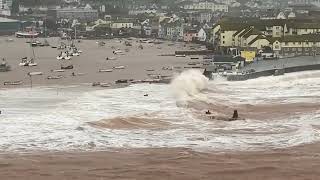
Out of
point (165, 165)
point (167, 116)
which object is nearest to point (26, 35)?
point (167, 116)

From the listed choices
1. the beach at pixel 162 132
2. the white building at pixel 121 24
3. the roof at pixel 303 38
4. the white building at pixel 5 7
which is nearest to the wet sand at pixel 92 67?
the beach at pixel 162 132

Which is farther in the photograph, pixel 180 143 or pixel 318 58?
pixel 318 58

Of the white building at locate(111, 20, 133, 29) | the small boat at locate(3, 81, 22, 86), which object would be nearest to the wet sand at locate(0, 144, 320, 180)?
the small boat at locate(3, 81, 22, 86)

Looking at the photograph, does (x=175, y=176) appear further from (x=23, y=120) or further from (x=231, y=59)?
(x=231, y=59)

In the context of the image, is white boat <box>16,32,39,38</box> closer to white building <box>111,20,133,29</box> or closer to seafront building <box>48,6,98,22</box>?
white building <box>111,20,133,29</box>

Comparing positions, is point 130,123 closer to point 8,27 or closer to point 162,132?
point 162,132

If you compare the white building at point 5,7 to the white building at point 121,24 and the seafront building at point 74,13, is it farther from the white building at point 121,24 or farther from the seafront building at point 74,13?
the white building at point 121,24

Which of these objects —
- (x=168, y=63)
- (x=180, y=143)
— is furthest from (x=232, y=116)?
(x=168, y=63)
